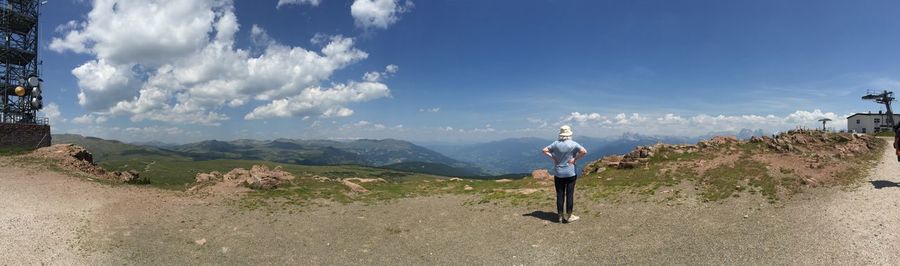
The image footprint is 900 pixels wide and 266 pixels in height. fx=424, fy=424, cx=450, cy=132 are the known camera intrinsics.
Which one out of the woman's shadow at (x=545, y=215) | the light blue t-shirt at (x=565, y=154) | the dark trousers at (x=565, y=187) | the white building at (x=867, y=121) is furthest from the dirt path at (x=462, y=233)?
the white building at (x=867, y=121)

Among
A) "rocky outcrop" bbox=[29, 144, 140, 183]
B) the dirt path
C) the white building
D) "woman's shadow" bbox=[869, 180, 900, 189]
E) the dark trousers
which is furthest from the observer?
the white building

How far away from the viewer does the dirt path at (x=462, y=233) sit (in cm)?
1249

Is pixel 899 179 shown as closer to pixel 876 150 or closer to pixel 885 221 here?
pixel 885 221

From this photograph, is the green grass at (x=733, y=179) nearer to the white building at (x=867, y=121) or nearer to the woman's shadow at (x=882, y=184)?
the woman's shadow at (x=882, y=184)

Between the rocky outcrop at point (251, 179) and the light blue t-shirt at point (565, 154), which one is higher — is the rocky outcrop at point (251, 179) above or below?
below

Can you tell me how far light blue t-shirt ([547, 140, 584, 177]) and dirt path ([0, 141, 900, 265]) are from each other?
6.88 ft

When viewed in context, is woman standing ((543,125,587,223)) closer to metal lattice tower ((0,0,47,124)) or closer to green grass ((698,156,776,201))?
green grass ((698,156,776,201))

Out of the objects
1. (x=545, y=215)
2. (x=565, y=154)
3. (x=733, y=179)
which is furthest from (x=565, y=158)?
(x=733, y=179)

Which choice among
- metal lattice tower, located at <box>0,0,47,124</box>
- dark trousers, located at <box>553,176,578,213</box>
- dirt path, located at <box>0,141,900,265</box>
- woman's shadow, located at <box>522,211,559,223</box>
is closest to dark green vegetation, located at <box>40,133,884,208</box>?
dirt path, located at <box>0,141,900,265</box>

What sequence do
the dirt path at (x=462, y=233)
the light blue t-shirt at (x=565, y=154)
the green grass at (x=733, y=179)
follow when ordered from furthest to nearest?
the green grass at (x=733, y=179) < the light blue t-shirt at (x=565, y=154) < the dirt path at (x=462, y=233)

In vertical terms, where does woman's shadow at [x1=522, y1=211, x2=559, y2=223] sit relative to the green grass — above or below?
below

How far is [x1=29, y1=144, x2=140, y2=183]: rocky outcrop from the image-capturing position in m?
29.5

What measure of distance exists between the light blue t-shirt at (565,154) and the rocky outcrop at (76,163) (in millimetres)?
29154

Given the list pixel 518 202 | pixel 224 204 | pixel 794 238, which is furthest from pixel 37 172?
pixel 794 238
